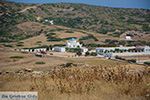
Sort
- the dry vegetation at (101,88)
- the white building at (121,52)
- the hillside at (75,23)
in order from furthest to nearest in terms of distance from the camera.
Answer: the hillside at (75,23) → the white building at (121,52) → the dry vegetation at (101,88)

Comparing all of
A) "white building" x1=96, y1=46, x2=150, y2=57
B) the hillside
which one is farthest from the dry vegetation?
the hillside

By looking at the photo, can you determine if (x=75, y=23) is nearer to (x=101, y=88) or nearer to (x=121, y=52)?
(x=121, y=52)

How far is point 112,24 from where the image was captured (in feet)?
407

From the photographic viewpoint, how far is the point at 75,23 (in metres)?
126

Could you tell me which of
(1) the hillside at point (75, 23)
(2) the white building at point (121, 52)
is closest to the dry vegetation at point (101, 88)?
(2) the white building at point (121, 52)

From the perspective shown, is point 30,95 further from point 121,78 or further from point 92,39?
point 92,39

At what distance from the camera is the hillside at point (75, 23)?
277 ft

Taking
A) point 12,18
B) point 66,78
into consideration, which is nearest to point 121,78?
point 66,78

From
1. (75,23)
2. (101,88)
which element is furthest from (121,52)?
(75,23)

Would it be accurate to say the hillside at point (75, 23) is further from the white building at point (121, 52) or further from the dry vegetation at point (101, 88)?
the dry vegetation at point (101, 88)

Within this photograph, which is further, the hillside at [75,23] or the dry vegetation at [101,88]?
the hillside at [75,23]

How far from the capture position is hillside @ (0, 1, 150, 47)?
8439 centimetres

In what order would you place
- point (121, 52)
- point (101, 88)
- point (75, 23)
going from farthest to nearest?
point (75, 23), point (121, 52), point (101, 88)

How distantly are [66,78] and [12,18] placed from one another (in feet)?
383
